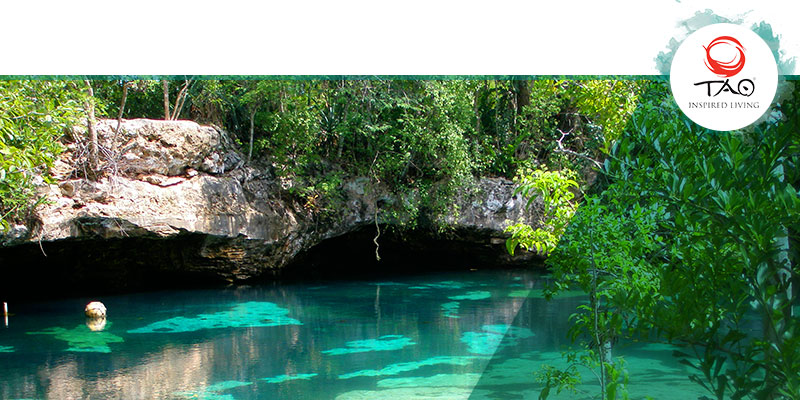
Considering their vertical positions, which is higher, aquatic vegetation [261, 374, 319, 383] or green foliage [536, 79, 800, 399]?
green foliage [536, 79, 800, 399]

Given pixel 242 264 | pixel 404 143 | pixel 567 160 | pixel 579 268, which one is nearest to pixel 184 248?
pixel 242 264

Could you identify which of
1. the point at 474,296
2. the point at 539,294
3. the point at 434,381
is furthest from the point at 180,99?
the point at 434,381

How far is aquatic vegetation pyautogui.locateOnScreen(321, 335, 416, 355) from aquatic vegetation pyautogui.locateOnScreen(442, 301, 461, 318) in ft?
4.32

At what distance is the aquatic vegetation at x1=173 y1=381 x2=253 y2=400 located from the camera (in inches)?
211

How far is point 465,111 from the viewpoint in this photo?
11.6 metres

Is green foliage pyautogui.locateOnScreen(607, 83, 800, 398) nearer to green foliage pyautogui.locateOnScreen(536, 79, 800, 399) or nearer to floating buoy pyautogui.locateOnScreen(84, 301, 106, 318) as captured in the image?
green foliage pyautogui.locateOnScreen(536, 79, 800, 399)

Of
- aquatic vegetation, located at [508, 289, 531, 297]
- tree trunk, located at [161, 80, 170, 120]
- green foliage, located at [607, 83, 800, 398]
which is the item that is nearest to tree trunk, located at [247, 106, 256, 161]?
tree trunk, located at [161, 80, 170, 120]

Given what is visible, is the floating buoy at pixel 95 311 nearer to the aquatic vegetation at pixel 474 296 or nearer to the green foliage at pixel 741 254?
the aquatic vegetation at pixel 474 296

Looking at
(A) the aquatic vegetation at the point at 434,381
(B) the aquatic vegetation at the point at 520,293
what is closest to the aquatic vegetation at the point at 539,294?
(B) the aquatic vegetation at the point at 520,293

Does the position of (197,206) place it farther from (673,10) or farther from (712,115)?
(712,115)

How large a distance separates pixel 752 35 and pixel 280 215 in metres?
9.38

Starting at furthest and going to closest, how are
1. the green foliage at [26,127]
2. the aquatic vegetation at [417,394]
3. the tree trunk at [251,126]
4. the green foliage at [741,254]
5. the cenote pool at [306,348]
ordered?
the tree trunk at [251,126] < the cenote pool at [306,348] < the aquatic vegetation at [417,394] < the green foliage at [26,127] < the green foliage at [741,254]

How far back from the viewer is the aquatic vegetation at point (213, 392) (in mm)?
5371

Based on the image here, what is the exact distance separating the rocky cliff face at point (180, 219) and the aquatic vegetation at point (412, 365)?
16.1 ft
